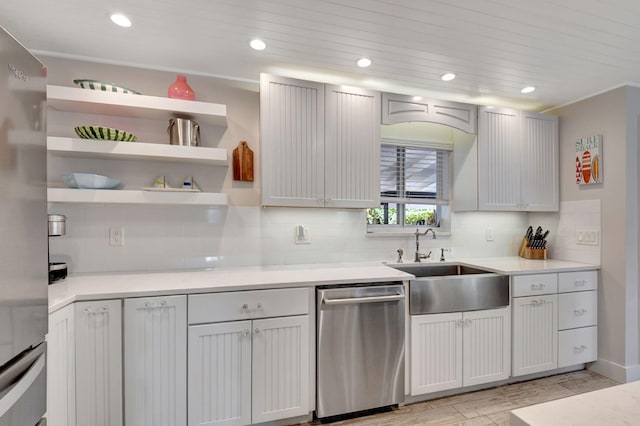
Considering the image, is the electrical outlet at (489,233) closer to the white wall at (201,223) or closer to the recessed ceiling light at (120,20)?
the white wall at (201,223)

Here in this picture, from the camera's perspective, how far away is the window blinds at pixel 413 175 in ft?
9.68

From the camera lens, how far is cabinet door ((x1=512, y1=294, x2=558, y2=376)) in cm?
235

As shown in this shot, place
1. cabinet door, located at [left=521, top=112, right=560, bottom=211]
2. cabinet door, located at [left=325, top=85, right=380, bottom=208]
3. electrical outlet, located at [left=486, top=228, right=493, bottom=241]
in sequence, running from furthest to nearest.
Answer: electrical outlet, located at [left=486, top=228, right=493, bottom=241] → cabinet door, located at [left=521, top=112, right=560, bottom=211] → cabinet door, located at [left=325, top=85, right=380, bottom=208]

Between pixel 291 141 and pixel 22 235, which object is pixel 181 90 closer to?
pixel 291 141

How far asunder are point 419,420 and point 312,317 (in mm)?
980

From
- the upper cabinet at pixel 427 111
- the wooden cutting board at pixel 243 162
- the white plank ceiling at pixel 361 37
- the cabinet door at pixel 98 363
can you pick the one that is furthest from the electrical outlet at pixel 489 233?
the cabinet door at pixel 98 363

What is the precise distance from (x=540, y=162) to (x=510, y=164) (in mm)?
342

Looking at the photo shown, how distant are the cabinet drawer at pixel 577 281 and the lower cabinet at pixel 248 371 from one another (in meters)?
2.14

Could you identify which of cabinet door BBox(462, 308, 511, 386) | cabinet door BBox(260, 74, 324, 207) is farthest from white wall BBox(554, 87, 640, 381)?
cabinet door BBox(260, 74, 324, 207)

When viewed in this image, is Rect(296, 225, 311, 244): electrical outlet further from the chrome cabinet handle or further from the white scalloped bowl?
the chrome cabinet handle

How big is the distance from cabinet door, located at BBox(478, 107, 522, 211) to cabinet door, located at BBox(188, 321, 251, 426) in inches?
90.2

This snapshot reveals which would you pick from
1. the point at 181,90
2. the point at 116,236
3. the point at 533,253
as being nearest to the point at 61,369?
the point at 116,236

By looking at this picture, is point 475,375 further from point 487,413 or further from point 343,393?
point 343,393

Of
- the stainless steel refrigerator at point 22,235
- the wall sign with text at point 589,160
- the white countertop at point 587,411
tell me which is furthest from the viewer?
the wall sign with text at point 589,160
